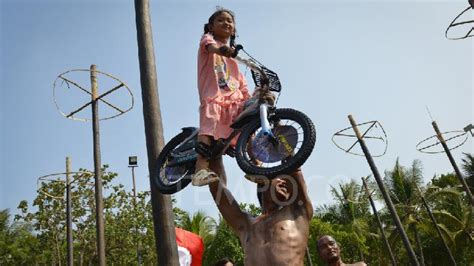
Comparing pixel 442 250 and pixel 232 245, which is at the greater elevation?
pixel 232 245

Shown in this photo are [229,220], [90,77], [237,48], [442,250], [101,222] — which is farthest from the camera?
[442,250]

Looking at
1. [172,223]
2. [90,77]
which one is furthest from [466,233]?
[172,223]

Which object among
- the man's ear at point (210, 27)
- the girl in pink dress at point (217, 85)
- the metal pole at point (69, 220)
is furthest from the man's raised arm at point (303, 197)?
the metal pole at point (69, 220)

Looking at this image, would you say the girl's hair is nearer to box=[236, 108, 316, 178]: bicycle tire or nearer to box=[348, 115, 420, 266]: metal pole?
box=[236, 108, 316, 178]: bicycle tire

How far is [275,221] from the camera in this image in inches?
149

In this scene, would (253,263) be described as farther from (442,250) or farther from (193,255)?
(442,250)

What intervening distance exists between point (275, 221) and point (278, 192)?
0.27 metres

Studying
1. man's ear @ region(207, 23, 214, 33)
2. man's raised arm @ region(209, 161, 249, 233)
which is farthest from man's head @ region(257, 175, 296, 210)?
man's ear @ region(207, 23, 214, 33)

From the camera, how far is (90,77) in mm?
13117

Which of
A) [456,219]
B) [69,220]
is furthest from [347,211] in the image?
[69,220]

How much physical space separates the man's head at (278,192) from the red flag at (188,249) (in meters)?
4.53

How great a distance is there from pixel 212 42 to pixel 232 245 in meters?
23.7

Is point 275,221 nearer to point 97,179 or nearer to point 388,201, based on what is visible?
point 97,179

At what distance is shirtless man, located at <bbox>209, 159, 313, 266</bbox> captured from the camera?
3.61 meters
